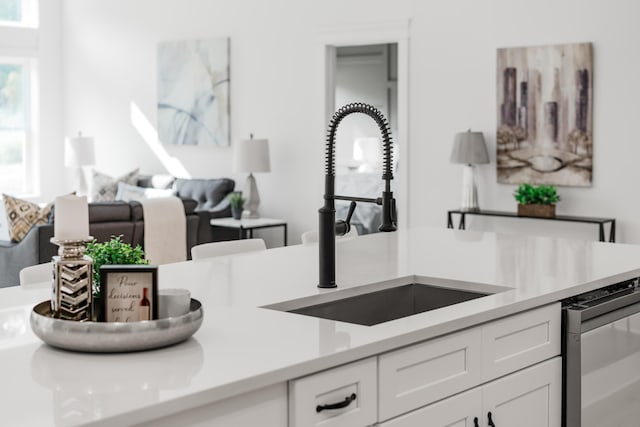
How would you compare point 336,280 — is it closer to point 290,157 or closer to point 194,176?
point 290,157

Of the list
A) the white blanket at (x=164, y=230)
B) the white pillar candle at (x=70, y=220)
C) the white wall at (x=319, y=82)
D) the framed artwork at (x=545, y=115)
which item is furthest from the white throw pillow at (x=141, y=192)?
the white pillar candle at (x=70, y=220)

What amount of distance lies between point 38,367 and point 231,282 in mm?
992

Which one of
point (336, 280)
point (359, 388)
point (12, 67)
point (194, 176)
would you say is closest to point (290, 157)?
point (194, 176)

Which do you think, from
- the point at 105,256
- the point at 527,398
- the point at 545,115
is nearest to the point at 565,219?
the point at 545,115

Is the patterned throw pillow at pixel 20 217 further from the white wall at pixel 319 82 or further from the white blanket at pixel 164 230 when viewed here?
the white wall at pixel 319 82

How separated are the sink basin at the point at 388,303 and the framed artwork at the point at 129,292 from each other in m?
0.71

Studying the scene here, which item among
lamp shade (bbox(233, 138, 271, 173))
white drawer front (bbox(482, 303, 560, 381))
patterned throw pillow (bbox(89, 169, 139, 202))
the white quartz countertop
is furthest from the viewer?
patterned throw pillow (bbox(89, 169, 139, 202))

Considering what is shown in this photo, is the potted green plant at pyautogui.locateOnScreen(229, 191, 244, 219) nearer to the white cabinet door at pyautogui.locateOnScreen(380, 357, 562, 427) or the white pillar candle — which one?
the white cabinet door at pyautogui.locateOnScreen(380, 357, 562, 427)

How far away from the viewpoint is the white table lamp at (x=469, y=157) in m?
7.04

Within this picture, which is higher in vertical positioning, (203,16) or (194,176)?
(203,16)

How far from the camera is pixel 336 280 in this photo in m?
2.82

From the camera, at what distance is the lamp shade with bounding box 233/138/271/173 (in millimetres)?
8164

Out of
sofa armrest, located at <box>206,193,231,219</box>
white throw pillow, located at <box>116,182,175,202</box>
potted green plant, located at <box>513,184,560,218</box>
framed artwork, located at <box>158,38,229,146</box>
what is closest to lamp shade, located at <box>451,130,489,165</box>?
potted green plant, located at <box>513,184,560,218</box>

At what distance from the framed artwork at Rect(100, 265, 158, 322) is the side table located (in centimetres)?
593
